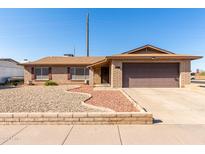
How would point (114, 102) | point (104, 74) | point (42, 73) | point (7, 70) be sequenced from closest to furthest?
point (114, 102) < point (42, 73) < point (104, 74) < point (7, 70)

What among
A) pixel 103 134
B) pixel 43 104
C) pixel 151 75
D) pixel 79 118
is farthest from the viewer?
pixel 151 75

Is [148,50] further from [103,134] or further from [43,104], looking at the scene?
[103,134]

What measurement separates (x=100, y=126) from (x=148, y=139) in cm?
145

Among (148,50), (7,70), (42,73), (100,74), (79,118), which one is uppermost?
(148,50)

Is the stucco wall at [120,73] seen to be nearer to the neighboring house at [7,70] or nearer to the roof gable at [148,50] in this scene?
the roof gable at [148,50]

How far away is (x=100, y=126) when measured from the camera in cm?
489

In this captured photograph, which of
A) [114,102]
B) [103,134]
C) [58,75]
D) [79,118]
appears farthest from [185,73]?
[58,75]

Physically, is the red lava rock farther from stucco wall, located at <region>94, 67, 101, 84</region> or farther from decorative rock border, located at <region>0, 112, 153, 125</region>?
stucco wall, located at <region>94, 67, 101, 84</region>

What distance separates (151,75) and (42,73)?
45.4ft

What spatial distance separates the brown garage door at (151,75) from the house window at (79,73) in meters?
7.38

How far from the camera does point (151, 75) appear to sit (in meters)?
15.9
